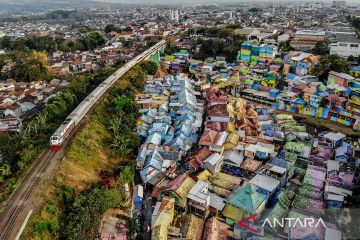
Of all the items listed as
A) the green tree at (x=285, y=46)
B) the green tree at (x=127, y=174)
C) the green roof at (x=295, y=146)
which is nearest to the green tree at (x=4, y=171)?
the green tree at (x=127, y=174)

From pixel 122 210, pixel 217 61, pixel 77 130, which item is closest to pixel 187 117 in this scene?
pixel 77 130

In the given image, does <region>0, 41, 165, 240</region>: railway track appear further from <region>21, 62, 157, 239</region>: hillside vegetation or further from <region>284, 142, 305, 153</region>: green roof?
<region>284, 142, 305, 153</region>: green roof

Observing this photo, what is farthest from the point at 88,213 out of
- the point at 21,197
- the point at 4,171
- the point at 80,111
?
the point at 80,111

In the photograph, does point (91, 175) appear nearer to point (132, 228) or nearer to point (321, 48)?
point (132, 228)

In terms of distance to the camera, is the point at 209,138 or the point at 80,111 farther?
the point at 80,111

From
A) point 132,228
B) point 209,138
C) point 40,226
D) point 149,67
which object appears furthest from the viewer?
point 149,67

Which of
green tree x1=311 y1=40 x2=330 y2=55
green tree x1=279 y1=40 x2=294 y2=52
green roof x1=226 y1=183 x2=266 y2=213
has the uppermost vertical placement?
green tree x1=311 y1=40 x2=330 y2=55

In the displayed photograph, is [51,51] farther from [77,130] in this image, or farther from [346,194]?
[346,194]

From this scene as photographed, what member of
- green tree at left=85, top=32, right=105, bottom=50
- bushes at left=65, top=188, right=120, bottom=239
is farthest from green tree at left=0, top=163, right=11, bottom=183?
green tree at left=85, top=32, right=105, bottom=50
